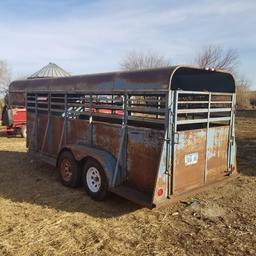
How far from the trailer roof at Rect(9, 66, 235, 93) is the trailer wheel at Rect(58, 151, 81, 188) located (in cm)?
139

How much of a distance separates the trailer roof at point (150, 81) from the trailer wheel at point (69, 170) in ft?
4.56

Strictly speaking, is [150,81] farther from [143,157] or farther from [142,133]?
[143,157]

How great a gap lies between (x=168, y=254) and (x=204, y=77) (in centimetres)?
368

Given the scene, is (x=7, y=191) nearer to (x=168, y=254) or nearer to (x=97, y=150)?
(x=97, y=150)

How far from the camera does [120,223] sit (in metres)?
4.88

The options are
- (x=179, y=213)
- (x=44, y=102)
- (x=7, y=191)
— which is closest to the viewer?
(x=179, y=213)

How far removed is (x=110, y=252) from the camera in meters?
4.04

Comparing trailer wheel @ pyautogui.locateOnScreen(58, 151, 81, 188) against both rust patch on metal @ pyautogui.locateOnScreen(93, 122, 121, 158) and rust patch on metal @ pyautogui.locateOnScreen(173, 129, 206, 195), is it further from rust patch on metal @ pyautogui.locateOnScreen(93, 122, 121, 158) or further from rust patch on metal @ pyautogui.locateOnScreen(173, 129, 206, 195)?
rust patch on metal @ pyautogui.locateOnScreen(173, 129, 206, 195)

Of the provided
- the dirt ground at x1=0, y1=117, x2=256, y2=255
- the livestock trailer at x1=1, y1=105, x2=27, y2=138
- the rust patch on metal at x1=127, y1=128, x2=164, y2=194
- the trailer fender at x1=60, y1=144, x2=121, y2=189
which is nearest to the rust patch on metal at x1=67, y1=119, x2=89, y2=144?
the trailer fender at x1=60, y1=144, x2=121, y2=189

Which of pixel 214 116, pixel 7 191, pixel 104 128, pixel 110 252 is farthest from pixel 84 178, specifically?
pixel 214 116

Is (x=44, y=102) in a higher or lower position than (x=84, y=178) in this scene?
higher

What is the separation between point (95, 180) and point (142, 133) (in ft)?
4.62

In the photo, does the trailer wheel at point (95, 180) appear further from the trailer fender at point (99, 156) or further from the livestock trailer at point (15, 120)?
the livestock trailer at point (15, 120)

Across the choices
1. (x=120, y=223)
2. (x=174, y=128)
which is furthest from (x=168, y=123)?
(x=120, y=223)
